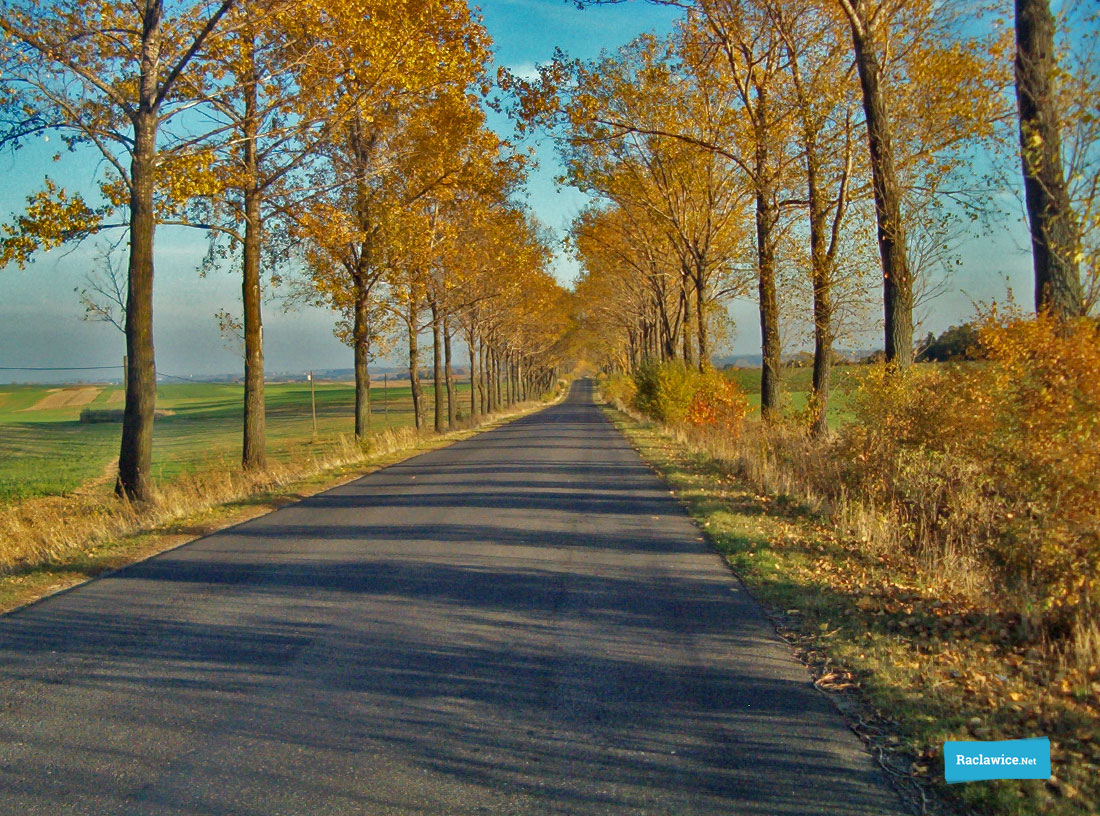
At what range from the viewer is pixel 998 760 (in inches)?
162

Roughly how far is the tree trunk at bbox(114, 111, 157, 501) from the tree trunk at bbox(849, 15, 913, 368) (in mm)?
11418

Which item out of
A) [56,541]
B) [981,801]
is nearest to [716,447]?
[56,541]

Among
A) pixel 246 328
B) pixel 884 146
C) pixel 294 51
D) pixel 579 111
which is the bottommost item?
pixel 246 328

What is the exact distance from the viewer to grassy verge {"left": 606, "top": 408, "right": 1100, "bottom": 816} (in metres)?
3.99

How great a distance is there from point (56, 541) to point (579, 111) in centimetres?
1296

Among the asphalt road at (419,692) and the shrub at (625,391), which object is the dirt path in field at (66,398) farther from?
the asphalt road at (419,692)

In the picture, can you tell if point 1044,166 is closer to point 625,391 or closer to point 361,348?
point 361,348

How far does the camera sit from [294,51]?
56.7 ft

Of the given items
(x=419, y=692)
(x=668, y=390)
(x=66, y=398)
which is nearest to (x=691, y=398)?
(x=668, y=390)

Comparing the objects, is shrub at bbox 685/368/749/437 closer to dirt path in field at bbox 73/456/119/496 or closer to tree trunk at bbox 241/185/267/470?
tree trunk at bbox 241/185/267/470

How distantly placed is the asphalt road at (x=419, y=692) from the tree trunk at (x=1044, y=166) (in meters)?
4.21

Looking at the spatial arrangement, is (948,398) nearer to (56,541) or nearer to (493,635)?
(493,635)

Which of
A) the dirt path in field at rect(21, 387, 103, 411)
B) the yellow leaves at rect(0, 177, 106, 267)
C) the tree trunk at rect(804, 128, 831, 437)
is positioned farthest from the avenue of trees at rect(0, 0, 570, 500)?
the dirt path in field at rect(21, 387, 103, 411)

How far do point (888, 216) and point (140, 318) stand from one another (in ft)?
39.5
